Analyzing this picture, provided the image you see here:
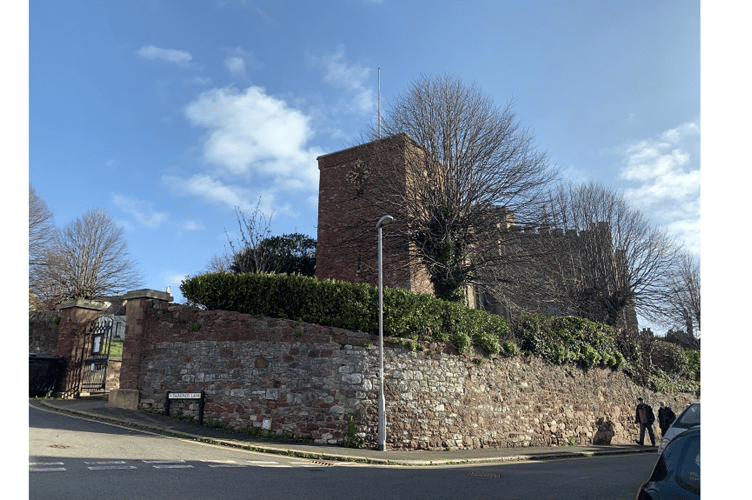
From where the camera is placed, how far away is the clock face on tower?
2427cm

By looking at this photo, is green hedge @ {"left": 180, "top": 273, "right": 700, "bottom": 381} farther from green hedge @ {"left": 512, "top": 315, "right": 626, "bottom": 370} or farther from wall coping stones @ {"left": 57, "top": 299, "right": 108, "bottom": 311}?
wall coping stones @ {"left": 57, "top": 299, "right": 108, "bottom": 311}

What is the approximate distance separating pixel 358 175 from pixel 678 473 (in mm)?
22161

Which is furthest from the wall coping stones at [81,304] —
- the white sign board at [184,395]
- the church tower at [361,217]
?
the church tower at [361,217]

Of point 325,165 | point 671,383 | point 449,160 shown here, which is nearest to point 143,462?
point 449,160

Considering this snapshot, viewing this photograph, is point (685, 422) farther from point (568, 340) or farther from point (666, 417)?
point (666, 417)

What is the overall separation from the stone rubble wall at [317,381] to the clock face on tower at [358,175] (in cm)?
1135

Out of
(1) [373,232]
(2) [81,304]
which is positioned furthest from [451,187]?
(2) [81,304]

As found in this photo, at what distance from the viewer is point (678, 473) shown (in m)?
3.50

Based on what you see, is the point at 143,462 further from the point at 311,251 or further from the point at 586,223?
the point at 586,223

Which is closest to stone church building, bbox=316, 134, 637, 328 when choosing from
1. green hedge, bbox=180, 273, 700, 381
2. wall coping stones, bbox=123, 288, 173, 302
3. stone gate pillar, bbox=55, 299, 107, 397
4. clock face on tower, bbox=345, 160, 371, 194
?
clock face on tower, bbox=345, 160, 371, 194

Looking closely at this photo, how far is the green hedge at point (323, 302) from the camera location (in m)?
14.2

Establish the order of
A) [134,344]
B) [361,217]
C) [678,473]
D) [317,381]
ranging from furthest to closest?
[361,217], [134,344], [317,381], [678,473]

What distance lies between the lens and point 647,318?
2867 centimetres

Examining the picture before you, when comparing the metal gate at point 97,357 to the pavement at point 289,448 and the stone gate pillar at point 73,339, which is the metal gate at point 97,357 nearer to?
the stone gate pillar at point 73,339
